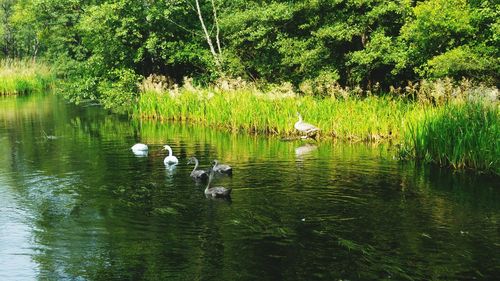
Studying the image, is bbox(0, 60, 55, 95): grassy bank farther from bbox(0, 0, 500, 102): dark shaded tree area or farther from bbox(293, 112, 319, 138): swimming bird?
bbox(293, 112, 319, 138): swimming bird

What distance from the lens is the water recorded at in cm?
750

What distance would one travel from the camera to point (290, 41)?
22.4m

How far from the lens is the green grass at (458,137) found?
12.6 m

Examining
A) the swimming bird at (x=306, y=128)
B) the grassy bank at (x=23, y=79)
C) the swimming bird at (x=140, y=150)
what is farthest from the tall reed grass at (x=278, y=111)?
the grassy bank at (x=23, y=79)

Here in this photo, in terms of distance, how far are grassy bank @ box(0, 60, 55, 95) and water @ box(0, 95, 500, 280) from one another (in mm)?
24996

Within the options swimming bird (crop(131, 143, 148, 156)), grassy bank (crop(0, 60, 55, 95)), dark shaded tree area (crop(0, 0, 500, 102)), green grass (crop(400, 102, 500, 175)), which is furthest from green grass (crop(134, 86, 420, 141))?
grassy bank (crop(0, 60, 55, 95))

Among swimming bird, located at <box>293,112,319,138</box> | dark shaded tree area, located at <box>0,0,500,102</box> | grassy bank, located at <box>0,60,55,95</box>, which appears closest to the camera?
dark shaded tree area, located at <box>0,0,500,102</box>

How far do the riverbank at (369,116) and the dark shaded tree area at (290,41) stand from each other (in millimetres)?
1390

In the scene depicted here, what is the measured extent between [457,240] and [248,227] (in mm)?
3026

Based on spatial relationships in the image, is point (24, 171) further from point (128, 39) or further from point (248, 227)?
point (128, 39)

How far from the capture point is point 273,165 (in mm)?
13805

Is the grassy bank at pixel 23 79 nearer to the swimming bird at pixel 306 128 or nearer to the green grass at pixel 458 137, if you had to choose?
the swimming bird at pixel 306 128

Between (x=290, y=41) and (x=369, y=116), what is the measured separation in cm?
643

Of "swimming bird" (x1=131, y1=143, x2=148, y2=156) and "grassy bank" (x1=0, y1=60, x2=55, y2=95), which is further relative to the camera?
"grassy bank" (x1=0, y1=60, x2=55, y2=95)
